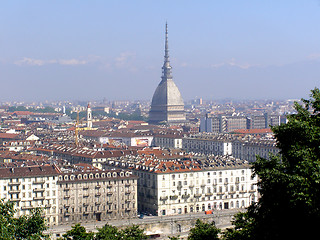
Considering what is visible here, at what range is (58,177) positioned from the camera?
196 feet

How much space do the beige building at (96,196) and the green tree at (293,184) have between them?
30.1 meters

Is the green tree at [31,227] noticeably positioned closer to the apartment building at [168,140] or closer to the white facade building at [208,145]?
the white facade building at [208,145]

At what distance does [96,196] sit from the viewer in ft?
199

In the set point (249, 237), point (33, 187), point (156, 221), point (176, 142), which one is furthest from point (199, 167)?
point (176, 142)

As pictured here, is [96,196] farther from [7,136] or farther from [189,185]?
[7,136]

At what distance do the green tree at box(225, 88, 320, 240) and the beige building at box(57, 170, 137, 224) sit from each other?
3009cm

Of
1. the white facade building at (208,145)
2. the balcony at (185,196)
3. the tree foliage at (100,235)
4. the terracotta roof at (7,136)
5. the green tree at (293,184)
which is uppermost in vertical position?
the green tree at (293,184)

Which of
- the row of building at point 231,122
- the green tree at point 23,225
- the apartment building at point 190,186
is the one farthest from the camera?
the row of building at point 231,122

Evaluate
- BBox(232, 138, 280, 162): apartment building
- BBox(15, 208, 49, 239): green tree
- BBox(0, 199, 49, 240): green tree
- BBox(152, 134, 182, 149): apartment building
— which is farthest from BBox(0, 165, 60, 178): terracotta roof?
BBox(152, 134, 182, 149): apartment building

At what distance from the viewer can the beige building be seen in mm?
59406

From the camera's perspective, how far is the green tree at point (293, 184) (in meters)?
26.8

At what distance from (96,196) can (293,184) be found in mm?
35233

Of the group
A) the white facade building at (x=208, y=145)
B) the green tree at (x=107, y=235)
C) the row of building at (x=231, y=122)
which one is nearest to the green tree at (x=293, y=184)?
the green tree at (x=107, y=235)

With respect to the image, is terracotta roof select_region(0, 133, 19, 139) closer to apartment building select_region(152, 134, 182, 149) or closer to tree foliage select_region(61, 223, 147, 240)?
apartment building select_region(152, 134, 182, 149)
